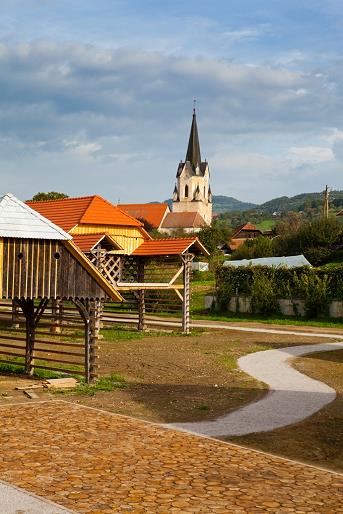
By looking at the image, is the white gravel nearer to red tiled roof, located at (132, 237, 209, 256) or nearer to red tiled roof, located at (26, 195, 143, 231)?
red tiled roof, located at (26, 195, 143, 231)

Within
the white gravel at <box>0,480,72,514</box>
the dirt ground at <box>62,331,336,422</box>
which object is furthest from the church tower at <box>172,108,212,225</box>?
the white gravel at <box>0,480,72,514</box>

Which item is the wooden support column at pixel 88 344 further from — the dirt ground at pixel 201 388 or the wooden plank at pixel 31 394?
the wooden plank at pixel 31 394

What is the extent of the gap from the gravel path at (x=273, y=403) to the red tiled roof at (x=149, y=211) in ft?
393

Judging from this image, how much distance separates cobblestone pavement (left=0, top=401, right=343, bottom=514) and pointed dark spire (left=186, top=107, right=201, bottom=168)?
129636 millimetres

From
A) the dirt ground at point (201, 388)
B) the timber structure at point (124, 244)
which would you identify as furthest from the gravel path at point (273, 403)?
the timber structure at point (124, 244)

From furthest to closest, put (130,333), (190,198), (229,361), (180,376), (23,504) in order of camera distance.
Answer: (190,198) → (130,333) → (229,361) → (180,376) → (23,504)

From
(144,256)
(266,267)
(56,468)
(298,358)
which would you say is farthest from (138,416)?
(266,267)

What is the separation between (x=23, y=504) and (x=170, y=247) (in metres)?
25.0

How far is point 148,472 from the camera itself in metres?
9.38

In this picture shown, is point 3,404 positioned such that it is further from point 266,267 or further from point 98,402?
point 266,267

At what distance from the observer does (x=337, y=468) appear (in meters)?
10.2

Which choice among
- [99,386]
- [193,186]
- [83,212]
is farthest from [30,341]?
[193,186]

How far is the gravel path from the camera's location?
12.7 m

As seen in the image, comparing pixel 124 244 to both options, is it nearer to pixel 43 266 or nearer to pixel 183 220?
pixel 43 266
